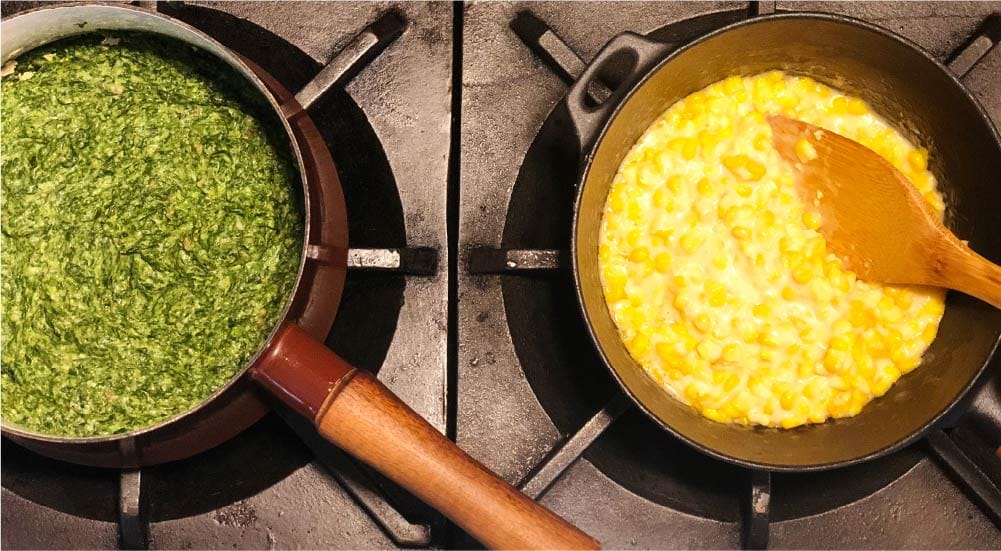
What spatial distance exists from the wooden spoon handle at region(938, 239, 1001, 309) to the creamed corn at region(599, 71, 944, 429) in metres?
0.12

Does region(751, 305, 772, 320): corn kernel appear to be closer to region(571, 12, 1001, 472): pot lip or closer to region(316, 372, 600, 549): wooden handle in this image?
region(571, 12, 1001, 472): pot lip

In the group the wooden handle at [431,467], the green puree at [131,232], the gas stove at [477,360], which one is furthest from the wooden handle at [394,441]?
the gas stove at [477,360]

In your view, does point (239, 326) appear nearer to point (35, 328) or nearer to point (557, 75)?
point (35, 328)

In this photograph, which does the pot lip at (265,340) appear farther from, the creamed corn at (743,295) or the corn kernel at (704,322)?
the corn kernel at (704,322)

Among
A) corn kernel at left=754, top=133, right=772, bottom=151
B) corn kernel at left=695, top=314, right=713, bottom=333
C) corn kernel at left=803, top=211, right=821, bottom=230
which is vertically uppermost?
corn kernel at left=754, top=133, right=772, bottom=151

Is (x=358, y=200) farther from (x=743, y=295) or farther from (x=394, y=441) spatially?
(x=743, y=295)

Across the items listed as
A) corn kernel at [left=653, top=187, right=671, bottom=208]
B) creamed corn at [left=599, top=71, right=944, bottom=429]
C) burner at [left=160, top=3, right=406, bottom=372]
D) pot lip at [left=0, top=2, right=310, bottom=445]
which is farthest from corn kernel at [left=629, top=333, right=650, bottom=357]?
pot lip at [left=0, top=2, right=310, bottom=445]

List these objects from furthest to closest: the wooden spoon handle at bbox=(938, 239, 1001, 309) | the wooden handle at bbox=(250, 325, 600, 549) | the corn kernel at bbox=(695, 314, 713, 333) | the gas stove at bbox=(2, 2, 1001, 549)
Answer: the gas stove at bbox=(2, 2, 1001, 549) < the corn kernel at bbox=(695, 314, 713, 333) < the wooden spoon handle at bbox=(938, 239, 1001, 309) < the wooden handle at bbox=(250, 325, 600, 549)

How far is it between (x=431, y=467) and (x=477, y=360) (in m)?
0.38

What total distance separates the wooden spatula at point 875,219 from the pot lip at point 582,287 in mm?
124

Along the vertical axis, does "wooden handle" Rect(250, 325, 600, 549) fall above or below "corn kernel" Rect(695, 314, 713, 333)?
below

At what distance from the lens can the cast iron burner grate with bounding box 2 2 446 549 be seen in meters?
1.55

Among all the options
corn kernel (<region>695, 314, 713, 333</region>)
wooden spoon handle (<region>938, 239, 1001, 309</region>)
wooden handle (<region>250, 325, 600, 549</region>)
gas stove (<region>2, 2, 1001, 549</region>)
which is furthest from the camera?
gas stove (<region>2, 2, 1001, 549</region>)

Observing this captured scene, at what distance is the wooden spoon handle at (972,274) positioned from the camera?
129cm
